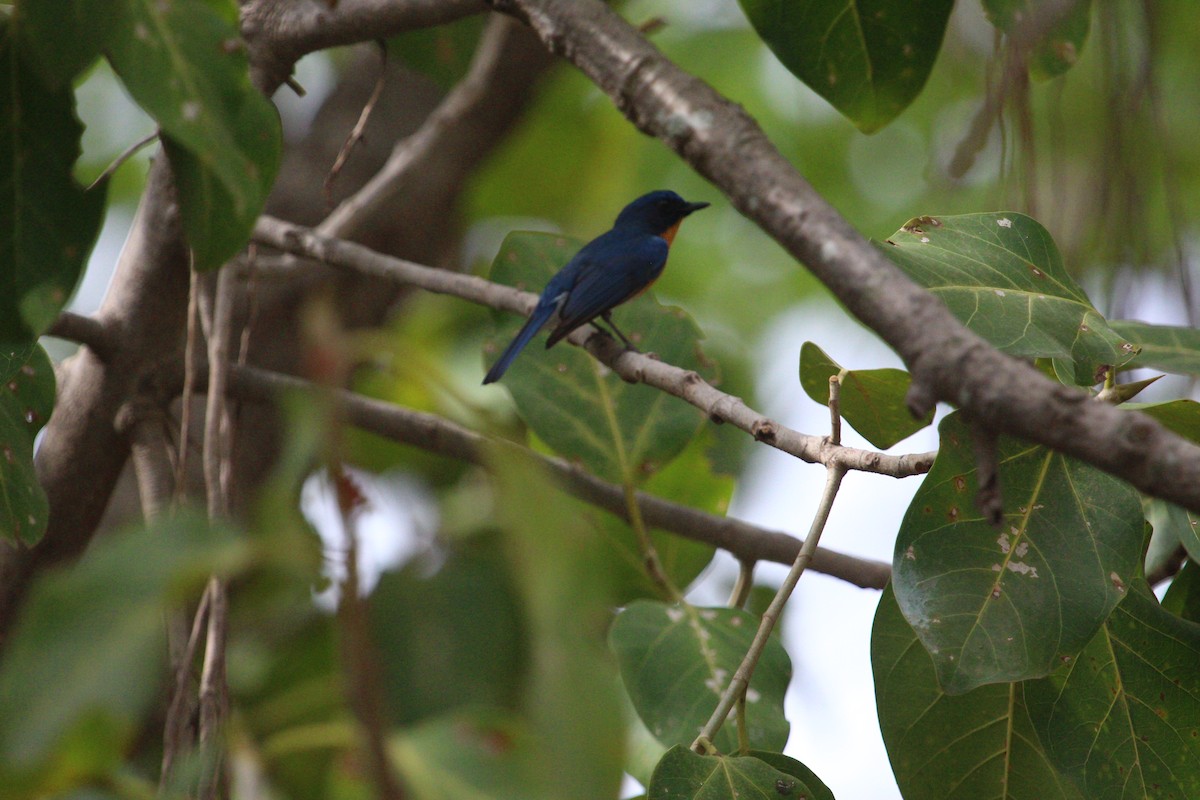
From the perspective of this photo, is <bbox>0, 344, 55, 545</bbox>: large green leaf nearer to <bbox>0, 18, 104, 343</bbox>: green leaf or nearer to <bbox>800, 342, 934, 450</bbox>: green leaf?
<bbox>0, 18, 104, 343</bbox>: green leaf

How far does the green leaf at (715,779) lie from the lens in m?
1.41

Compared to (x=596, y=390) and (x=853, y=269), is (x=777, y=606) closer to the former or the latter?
(x=853, y=269)

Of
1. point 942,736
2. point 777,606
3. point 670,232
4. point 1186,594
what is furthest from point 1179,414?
point 670,232

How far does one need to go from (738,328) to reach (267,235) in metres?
4.60

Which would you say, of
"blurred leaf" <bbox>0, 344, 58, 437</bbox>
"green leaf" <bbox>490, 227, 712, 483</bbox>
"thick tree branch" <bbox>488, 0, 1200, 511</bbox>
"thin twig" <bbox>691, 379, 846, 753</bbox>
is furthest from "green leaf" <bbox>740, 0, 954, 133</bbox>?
"blurred leaf" <bbox>0, 344, 58, 437</bbox>

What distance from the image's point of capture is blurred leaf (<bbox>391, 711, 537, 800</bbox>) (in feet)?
2.32

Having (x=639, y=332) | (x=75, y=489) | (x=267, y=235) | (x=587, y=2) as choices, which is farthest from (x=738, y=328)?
(x=587, y=2)

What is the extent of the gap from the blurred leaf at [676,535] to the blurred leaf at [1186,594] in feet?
3.76

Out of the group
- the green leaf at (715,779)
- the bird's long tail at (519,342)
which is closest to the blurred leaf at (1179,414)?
the green leaf at (715,779)

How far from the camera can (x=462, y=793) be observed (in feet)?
2.36

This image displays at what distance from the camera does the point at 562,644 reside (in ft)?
1.86

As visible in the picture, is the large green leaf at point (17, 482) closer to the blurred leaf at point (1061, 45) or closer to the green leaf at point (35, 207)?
the green leaf at point (35, 207)

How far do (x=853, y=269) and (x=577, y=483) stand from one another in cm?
187

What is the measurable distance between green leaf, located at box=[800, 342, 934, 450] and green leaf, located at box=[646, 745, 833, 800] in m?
0.72
